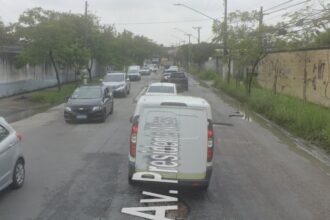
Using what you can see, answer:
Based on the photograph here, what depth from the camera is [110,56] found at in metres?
53.0

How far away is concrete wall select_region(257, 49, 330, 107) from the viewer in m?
24.8

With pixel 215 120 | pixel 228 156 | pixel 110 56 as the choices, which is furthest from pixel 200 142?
pixel 110 56

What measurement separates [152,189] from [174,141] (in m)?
1.20

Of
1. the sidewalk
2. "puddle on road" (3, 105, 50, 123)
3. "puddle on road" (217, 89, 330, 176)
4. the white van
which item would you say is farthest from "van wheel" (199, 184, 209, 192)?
the sidewalk

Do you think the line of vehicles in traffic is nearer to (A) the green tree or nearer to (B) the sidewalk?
(B) the sidewalk

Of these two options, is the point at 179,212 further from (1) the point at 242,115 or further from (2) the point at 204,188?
(1) the point at 242,115

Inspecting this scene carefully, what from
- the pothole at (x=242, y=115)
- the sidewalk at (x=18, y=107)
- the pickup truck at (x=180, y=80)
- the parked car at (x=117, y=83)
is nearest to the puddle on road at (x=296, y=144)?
the pothole at (x=242, y=115)

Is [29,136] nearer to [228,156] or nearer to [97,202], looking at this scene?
[228,156]

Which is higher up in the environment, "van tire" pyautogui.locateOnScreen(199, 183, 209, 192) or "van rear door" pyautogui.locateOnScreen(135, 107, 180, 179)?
"van rear door" pyautogui.locateOnScreen(135, 107, 180, 179)

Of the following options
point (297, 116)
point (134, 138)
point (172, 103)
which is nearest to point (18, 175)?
point (134, 138)

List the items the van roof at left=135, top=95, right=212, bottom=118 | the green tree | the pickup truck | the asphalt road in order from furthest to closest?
1. the pickup truck
2. the green tree
3. the van roof at left=135, top=95, right=212, bottom=118
4. the asphalt road

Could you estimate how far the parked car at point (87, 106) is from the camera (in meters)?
20.1

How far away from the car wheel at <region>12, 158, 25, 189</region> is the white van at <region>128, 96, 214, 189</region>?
7.33 feet

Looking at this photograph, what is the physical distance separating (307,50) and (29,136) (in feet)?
56.5
